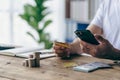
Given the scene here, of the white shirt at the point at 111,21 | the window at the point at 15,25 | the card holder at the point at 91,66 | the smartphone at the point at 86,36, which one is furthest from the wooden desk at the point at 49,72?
the window at the point at 15,25

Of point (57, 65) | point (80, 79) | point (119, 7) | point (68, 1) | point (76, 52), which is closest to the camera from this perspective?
point (80, 79)

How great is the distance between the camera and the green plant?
15.2 feet

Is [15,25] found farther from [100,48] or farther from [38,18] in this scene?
[100,48]

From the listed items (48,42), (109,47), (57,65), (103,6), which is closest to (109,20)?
(103,6)

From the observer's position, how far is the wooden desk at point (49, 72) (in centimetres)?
140

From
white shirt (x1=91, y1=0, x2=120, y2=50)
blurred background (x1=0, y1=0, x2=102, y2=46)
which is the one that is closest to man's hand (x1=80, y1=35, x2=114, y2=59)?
white shirt (x1=91, y1=0, x2=120, y2=50)

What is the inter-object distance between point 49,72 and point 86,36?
1.03ft

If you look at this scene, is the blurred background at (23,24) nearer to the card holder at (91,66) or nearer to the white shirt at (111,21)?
the white shirt at (111,21)

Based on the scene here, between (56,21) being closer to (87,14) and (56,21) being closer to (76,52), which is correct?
(87,14)

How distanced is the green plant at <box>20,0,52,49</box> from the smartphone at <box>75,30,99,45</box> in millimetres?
2928

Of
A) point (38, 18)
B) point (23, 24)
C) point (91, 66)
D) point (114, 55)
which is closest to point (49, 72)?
point (91, 66)

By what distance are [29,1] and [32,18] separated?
474 mm

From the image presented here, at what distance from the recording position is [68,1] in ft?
14.1

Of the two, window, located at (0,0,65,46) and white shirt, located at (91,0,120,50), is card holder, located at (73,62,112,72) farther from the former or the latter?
window, located at (0,0,65,46)
